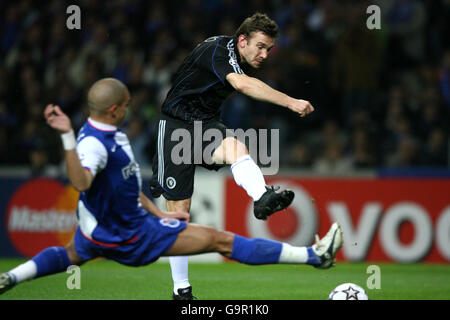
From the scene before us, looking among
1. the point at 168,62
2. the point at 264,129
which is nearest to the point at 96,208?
the point at 264,129

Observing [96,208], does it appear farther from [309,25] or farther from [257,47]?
[309,25]

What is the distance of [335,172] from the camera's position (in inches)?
443

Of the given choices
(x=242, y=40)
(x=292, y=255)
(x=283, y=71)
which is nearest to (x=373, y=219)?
(x=283, y=71)

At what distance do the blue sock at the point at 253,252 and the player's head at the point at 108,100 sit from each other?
128cm

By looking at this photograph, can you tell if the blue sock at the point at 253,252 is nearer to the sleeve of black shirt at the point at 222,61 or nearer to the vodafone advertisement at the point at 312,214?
the sleeve of black shirt at the point at 222,61

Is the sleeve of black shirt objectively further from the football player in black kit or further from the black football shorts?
the black football shorts

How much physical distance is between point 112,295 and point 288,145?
5951 millimetres

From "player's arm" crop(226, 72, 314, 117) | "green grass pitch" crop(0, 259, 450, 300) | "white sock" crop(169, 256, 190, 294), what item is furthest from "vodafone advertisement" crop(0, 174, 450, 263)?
"player's arm" crop(226, 72, 314, 117)

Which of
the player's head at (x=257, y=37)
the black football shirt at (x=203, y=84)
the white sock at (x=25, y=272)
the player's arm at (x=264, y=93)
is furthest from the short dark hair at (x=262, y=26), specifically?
the white sock at (x=25, y=272)

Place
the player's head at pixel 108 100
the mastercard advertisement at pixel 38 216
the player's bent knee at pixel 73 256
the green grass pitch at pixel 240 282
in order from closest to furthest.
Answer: the player's head at pixel 108 100, the player's bent knee at pixel 73 256, the green grass pitch at pixel 240 282, the mastercard advertisement at pixel 38 216

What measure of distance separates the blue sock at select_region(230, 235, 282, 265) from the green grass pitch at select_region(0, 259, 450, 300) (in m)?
1.32

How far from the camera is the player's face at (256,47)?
6375 millimetres

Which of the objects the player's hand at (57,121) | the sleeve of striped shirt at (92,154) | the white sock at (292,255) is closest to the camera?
the player's hand at (57,121)

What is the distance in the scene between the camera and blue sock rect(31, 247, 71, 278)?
546cm
